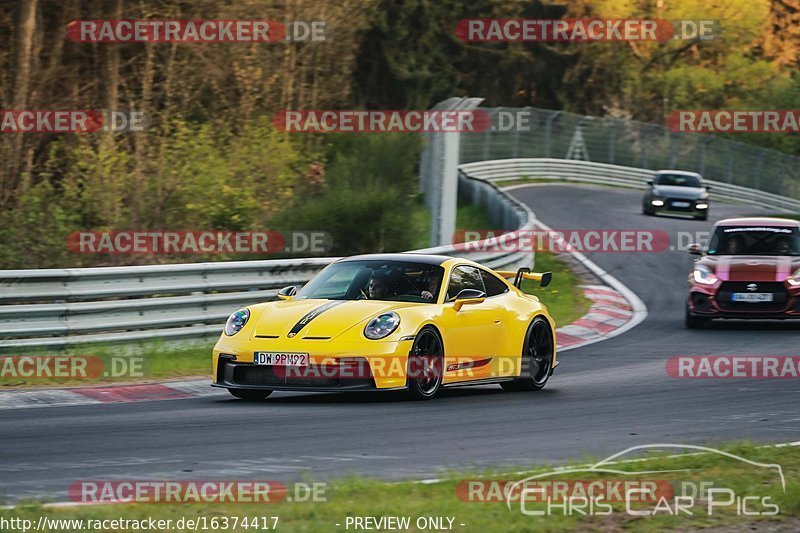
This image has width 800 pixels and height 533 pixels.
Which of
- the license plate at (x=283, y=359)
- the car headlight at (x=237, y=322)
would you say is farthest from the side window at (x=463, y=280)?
the car headlight at (x=237, y=322)

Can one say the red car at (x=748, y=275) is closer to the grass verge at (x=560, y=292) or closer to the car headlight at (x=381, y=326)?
the grass verge at (x=560, y=292)

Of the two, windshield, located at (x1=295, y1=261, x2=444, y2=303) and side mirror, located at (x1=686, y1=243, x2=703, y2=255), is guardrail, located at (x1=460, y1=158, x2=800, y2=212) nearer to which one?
side mirror, located at (x1=686, y1=243, x2=703, y2=255)

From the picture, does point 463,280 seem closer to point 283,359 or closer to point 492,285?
point 492,285

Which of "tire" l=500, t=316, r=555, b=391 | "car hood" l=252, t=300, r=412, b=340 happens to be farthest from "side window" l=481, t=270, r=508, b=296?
"car hood" l=252, t=300, r=412, b=340

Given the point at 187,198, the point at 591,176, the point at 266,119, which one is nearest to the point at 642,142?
the point at 591,176

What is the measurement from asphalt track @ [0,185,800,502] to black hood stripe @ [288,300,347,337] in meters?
0.60

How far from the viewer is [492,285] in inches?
505

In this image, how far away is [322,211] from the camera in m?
19.5

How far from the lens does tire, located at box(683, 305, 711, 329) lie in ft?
60.3

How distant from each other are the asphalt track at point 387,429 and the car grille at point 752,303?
140 inches

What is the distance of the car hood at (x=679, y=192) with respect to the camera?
36875 millimetres

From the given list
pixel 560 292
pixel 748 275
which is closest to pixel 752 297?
pixel 748 275

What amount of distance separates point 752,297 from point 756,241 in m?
1.43

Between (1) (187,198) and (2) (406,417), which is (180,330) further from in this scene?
(1) (187,198)
